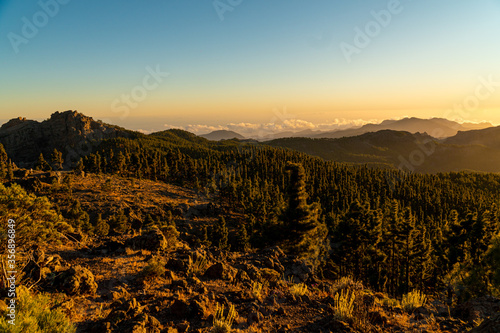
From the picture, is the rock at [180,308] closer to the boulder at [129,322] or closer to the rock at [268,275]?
the boulder at [129,322]

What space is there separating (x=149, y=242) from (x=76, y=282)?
22.5ft

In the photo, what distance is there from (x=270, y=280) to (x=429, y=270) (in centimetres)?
4560

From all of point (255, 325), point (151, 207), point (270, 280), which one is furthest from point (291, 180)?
point (151, 207)

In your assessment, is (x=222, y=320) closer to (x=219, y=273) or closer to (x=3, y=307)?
(x=219, y=273)

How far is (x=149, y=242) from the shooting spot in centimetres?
1588

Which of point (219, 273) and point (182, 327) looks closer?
point (182, 327)

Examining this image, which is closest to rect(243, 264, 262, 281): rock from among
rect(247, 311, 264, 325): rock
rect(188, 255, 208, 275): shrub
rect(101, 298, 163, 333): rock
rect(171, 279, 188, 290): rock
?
rect(188, 255, 208, 275): shrub

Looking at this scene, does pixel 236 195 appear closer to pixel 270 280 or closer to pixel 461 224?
pixel 461 224

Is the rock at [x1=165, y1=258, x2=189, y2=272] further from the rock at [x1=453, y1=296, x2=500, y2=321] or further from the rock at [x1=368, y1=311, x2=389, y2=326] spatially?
the rock at [x1=453, y1=296, x2=500, y2=321]

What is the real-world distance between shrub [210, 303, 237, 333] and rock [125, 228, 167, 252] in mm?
8841

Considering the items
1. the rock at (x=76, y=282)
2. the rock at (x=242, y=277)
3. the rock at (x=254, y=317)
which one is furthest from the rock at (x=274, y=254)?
the rock at (x=76, y=282)

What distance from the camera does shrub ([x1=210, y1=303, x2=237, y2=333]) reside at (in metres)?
6.82

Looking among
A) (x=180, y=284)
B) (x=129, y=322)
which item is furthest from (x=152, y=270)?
(x=129, y=322)

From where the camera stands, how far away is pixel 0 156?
364ft
